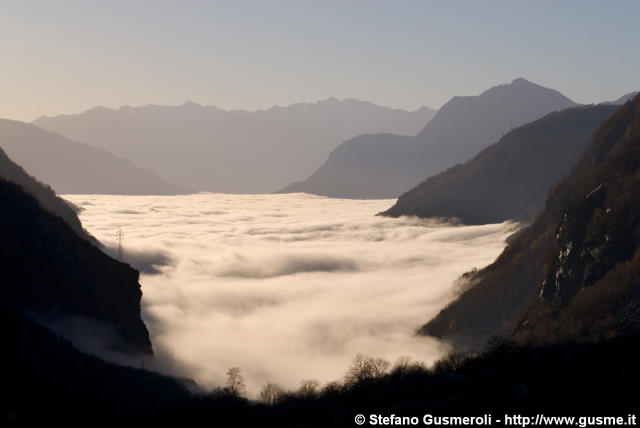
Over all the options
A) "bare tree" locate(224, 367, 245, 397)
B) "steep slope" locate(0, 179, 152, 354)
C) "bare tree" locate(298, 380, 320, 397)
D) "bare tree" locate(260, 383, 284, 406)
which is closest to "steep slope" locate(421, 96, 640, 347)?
"bare tree" locate(298, 380, 320, 397)

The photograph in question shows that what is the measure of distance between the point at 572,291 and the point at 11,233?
10704 cm

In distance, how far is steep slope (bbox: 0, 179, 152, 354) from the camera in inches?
3095

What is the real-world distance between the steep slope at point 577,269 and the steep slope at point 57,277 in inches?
2843

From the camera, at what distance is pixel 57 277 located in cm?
8538

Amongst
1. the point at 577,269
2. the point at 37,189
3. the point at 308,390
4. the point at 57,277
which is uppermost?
the point at 37,189

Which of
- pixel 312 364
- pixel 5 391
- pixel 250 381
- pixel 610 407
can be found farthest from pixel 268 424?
pixel 312 364

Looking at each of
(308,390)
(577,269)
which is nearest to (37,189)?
(308,390)

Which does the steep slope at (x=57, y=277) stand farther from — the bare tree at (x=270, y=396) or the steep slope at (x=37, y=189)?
the steep slope at (x=37, y=189)

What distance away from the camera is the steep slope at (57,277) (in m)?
78.6

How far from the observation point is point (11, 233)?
267 ft

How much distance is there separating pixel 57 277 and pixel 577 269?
10248cm

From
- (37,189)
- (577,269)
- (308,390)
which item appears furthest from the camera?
(37,189)

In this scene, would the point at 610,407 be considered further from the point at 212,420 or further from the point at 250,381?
the point at 250,381

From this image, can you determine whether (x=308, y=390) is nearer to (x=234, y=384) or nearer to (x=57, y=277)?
(x=234, y=384)
